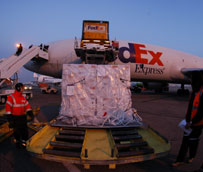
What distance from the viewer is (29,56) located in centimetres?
1183

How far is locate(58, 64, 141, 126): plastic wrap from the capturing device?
15.6 feet

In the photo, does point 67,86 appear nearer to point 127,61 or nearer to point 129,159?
point 129,159

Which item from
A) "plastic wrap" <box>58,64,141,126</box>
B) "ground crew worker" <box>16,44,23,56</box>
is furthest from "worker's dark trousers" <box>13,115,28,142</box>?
"ground crew worker" <box>16,44,23,56</box>

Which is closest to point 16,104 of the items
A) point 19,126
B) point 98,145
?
point 19,126

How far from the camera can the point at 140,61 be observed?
15.8m

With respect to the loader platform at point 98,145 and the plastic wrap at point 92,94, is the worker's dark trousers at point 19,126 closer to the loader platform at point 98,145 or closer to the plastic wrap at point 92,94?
the loader platform at point 98,145

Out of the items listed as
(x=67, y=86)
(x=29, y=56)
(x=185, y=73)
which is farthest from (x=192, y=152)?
(x=185, y=73)

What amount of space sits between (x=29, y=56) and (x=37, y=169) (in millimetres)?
10081

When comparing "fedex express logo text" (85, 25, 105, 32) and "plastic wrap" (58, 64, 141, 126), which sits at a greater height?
"fedex express logo text" (85, 25, 105, 32)

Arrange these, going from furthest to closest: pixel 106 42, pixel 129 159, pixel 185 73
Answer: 1. pixel 185 73
2. pixel 106 42
3. pixel 129 159

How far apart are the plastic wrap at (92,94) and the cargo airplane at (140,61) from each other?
9365 mm

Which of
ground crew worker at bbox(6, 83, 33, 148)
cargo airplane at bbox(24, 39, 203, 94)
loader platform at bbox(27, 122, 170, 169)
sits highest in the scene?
cargo airplane at bbox(24, 39, 203, 94)

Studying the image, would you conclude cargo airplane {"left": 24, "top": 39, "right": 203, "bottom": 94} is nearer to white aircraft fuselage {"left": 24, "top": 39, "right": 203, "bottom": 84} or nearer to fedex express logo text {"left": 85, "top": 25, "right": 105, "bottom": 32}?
white aircraft fuselage {"left": 24, "top": 39, "right": 203, "bottom": 84}

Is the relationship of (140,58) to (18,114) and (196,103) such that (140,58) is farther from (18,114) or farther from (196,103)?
(18,114)
